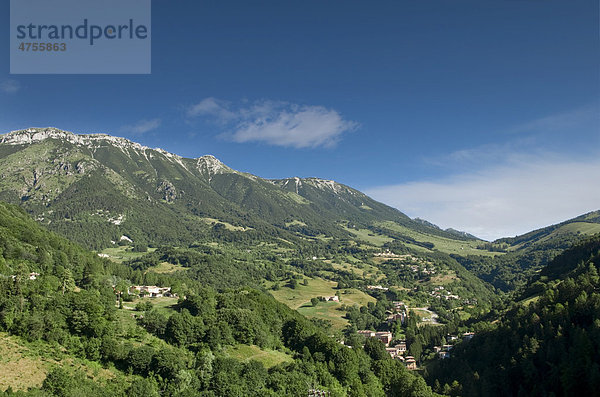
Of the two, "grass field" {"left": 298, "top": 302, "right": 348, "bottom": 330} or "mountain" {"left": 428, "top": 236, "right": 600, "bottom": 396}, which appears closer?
"mountain" {"left": 428, "top": 236, "right": 600, "bottom": 396}

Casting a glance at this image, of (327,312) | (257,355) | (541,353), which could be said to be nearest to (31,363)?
(257,355)

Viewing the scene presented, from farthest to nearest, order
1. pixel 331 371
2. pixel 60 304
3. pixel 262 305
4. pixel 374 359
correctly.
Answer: pixel 262 305
pixel 374 359
pixel 331 371
pixel 60 304

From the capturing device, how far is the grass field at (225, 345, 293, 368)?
205 feet

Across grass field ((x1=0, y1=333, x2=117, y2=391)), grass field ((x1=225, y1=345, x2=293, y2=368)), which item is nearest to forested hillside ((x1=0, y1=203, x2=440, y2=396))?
grass field ((x1=0, y1=333, x2=117, y2=391))

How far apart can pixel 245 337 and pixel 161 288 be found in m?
61.7

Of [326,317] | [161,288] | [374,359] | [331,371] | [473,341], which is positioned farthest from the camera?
[326,317]

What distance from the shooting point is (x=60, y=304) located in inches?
2185

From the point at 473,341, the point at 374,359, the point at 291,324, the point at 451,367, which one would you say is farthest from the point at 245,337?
the point at 473,341

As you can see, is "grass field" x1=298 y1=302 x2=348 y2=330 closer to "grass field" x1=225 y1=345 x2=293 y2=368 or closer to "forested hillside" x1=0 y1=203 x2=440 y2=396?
"forested hillside" x1=0 y1=203 x2=440 y2=396

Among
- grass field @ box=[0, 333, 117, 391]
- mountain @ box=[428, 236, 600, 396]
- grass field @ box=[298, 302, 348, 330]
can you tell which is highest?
grass field @ box=[0, 333, 117, 391]

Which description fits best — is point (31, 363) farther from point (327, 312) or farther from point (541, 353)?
point (327, 312)

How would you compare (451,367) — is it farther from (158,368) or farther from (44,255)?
(44,255)

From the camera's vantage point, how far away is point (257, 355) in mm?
64812

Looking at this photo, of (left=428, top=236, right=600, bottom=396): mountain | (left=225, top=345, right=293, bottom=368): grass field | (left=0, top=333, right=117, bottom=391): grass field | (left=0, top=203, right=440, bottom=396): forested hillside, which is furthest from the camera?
(left=225, top=345, right=293, bottom=368): grass field
